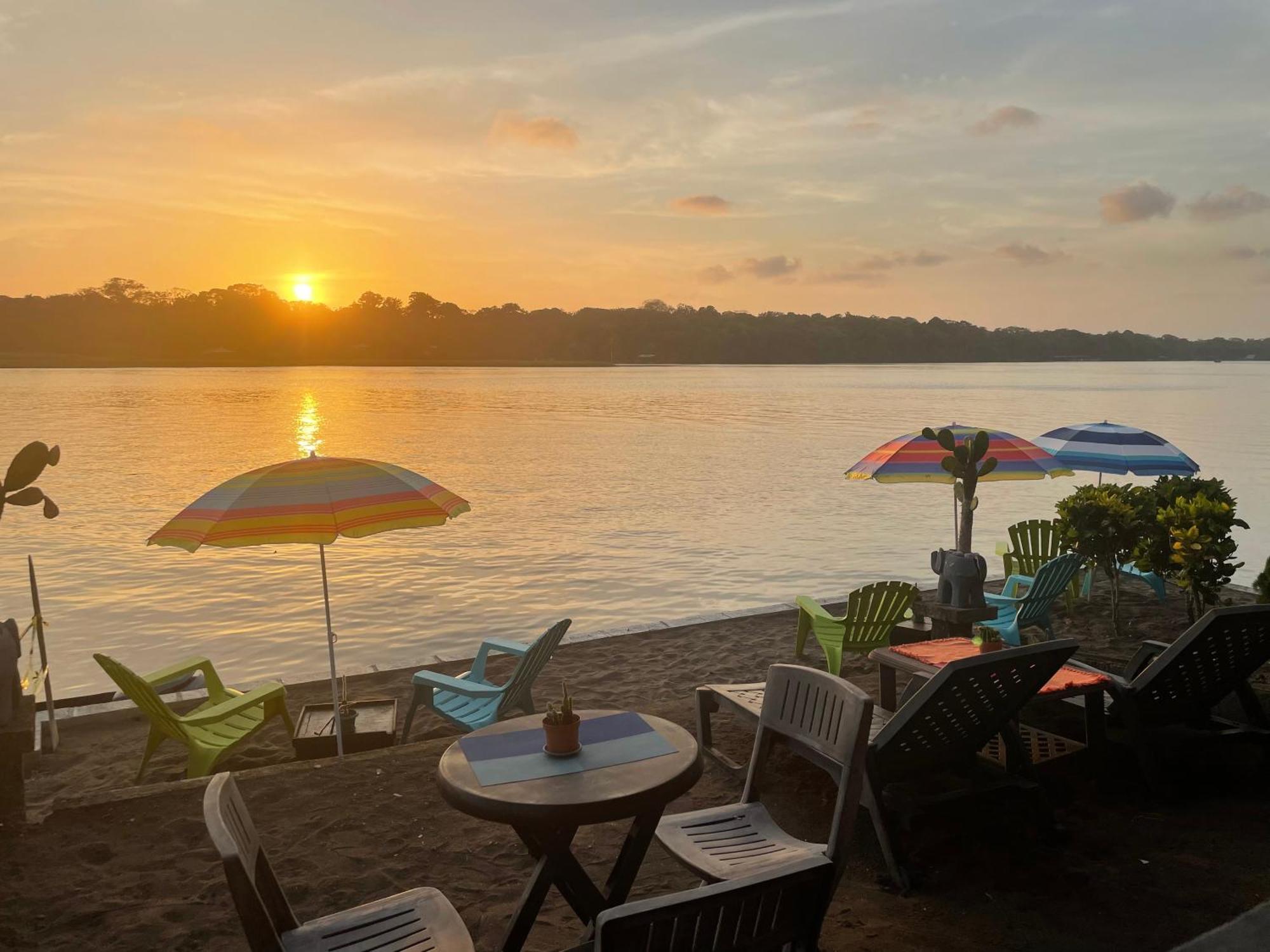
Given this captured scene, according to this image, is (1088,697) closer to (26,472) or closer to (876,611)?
(876,611)

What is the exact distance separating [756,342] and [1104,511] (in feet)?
422

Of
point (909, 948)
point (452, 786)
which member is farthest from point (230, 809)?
point (909, 948)

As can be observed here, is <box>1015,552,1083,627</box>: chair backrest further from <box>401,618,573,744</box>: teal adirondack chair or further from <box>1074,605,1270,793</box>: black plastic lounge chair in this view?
<box>401,618,573,744</box>: teal adirondack chair

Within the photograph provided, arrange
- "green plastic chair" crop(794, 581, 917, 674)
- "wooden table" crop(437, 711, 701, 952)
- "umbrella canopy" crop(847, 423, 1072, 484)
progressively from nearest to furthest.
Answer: "wooden table" crop(437, 711, 701, 952)
"green plastic chair" crop(794, 581, 917, 674)
"umbrella canopy" crop(847, 423, 1072, 484)

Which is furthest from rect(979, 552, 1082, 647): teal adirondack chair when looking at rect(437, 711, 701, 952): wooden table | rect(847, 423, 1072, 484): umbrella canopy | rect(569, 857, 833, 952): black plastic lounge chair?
rect(569, 857, 833, 952): black plastic lounge chair

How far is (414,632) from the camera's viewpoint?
10.9 meters

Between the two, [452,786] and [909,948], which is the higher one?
[452,786]

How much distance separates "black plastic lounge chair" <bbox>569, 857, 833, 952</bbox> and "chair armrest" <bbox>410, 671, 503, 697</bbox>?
3332mm

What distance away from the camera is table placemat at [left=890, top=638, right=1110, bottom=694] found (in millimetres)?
5063

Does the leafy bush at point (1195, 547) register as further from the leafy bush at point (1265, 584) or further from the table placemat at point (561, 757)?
the table placemat at point (561, 757)

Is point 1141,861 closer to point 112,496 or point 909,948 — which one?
point 909,948

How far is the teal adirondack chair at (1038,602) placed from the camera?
26.5 ft

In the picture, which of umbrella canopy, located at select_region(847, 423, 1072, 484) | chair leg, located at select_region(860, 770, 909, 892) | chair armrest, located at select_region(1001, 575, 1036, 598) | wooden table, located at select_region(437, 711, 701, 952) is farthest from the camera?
chair armrest, located at select_region(1001, 575, 1036, 598)

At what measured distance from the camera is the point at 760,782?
419 cm
